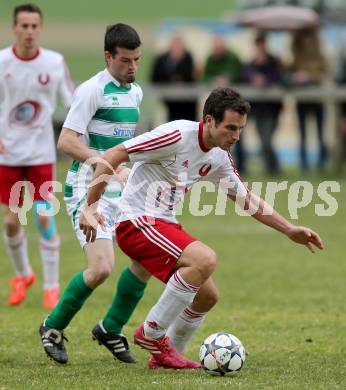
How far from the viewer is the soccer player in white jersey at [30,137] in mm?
9711

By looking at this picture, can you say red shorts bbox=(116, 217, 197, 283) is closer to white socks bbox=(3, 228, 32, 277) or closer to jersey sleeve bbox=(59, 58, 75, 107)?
jersey sleeve bbox=(59, 58, 75, 107)

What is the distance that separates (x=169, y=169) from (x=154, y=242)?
0.47 m

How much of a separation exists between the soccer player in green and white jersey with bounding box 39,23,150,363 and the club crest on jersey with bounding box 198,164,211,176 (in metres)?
0.57

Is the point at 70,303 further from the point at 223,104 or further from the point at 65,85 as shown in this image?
the point at 65,85

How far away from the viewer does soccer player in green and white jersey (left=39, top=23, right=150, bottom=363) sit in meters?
7.22

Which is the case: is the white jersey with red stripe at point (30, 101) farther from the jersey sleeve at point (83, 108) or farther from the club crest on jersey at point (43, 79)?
the jersey sleeve at point (83, 108)

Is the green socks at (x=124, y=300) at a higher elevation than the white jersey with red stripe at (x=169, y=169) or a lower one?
lower

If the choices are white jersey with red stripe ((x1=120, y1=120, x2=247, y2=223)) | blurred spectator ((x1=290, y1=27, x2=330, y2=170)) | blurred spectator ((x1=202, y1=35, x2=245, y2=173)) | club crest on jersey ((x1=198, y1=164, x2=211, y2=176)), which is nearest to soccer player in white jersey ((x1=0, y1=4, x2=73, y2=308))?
white jersey with red stripe ((x1=120, y1=120, x2=247, y2=223))

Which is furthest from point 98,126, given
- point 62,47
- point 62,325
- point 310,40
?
point 62,47

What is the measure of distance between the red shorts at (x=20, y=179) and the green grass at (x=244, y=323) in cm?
95

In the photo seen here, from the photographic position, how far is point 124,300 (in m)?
7.34

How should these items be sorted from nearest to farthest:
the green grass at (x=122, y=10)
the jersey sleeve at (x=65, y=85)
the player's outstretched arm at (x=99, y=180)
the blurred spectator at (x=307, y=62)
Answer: the player's outstretched arm at (x=99, y=180) → the jersey sleeve at (x=65, y=85) → the blurred spectator at (x=307, y=62) → the green grass at (x=122, y=10)

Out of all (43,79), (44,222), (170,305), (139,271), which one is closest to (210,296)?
(170,305)

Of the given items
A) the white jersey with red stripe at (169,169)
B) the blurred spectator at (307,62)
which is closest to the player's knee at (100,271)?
the white jersey with red stripe at (169,169)
